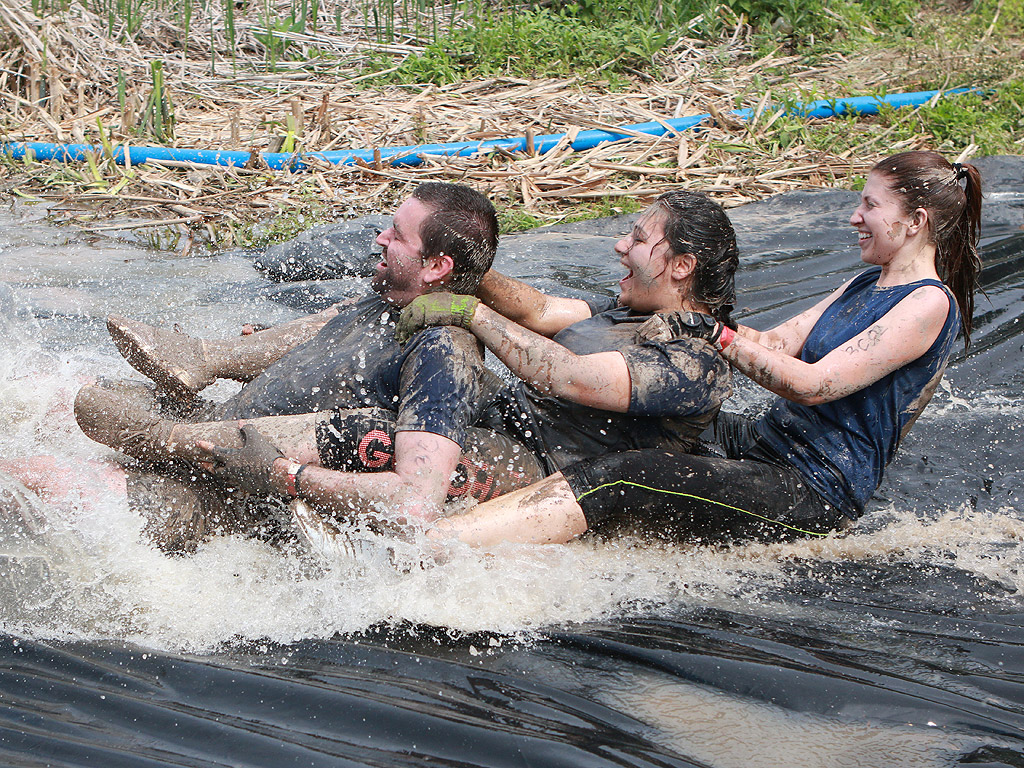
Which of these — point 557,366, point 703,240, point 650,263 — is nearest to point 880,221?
point 703,240

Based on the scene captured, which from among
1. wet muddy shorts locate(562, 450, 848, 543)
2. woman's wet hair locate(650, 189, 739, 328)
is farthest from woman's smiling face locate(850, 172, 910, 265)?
wet muddy shorts locate(562, 450, 848, 543)

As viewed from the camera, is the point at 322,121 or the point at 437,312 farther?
the point at 322,121

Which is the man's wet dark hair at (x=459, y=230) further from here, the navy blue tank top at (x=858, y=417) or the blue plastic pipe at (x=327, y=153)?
the blue plastic pipe at (x=327, y=153)

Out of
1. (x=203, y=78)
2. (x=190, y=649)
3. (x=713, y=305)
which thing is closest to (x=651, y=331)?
(x=713, y=305)

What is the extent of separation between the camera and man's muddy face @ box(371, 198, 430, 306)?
334 centimetres

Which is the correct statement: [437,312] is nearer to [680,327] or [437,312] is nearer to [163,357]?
[680,327]

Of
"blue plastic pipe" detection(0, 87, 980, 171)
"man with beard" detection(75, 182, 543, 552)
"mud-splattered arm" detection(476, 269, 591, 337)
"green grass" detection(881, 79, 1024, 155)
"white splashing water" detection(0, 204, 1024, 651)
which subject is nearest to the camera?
"white splashing water" detection(0, 204, 1024, 651)

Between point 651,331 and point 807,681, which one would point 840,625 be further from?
point 651,331

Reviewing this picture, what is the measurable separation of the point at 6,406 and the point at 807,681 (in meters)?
2.94

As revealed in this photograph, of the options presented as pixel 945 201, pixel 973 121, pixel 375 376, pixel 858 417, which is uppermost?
pixel 973 121

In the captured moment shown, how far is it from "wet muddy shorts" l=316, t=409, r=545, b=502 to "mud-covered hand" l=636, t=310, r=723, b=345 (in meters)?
0.59

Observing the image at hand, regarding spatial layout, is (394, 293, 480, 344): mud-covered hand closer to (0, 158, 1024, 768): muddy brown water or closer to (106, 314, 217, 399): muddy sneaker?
(0, 158, 1024, 768): muddy brown water

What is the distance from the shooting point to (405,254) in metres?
3.35

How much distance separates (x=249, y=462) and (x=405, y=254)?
0.83 meters
